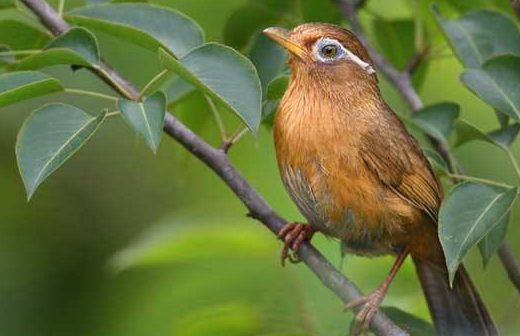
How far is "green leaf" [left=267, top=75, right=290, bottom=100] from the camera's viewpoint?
4.15 metres

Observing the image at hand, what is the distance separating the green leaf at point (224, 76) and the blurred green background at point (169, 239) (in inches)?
42.4

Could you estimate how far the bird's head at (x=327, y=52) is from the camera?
15.7 ft

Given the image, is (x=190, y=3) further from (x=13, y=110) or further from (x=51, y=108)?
(x=51, y=108)

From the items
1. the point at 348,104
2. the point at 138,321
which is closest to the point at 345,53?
the point at 348,104

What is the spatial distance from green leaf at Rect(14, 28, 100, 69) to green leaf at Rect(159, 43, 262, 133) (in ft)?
1.20

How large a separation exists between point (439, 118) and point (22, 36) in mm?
1761

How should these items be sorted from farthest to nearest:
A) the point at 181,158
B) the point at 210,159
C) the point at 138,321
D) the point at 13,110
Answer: the point at 13,110 < the point at 138,321 < the point at 181,158 < the point at 210,159

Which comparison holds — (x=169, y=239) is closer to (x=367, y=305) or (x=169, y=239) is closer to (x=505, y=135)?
Answer: (x=367, y=305)

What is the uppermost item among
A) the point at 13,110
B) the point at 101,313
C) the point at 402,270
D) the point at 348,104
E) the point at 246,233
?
the point at 348,104

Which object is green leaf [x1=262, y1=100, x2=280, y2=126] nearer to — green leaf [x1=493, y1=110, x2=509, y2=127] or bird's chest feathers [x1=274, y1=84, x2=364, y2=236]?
bird's chest feathers [x1=274, y1=84, x2=364, y2=236]

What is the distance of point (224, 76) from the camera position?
368 centimetres

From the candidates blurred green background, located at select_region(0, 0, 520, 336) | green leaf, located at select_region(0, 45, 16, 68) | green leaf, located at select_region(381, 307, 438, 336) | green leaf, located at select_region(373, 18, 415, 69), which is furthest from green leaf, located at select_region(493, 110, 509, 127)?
green leaf, located at select_region(0, 45, 16, 68)

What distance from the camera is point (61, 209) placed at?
8.09 metres

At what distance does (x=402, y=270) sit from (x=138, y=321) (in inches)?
74.4
